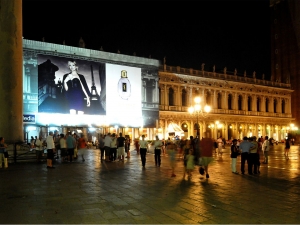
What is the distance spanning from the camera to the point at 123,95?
39.2 metres

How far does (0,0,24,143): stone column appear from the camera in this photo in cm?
1544

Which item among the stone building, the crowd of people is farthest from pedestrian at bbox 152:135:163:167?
the stone building

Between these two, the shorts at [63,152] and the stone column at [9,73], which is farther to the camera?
the shorts at [63,152]

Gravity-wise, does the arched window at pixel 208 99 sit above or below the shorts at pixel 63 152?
above

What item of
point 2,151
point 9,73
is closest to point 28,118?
point 9,73

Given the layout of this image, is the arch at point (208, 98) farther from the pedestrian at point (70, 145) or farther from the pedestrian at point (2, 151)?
the pedestrian at point (2, 151)

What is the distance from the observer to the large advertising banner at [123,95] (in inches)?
1504

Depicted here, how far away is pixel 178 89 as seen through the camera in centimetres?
4797

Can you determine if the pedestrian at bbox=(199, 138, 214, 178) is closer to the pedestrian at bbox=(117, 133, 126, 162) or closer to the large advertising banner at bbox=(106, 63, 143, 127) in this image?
the pedestrian at bbox=(117, 133, 126, 162)

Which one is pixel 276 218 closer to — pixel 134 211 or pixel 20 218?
pixel 134 211

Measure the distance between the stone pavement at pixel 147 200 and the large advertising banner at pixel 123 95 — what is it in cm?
2709

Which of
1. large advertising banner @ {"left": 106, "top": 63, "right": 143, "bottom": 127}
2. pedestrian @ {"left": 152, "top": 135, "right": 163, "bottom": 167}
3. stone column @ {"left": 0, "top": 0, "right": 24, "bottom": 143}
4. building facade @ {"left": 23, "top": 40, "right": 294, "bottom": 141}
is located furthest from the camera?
large advertising banner @ {"left": 106, "top": 63, "right": 143, "bottom": 127}

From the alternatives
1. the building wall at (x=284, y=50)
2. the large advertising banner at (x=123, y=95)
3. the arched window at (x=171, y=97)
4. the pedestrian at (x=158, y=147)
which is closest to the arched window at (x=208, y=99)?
the arched window at (x=171, y=97)

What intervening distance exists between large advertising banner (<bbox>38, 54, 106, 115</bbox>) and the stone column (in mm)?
18856
